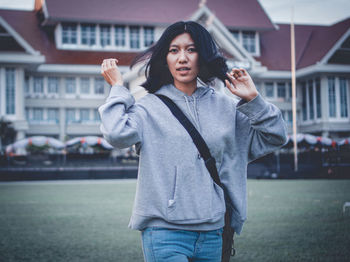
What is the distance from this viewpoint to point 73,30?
41.5 m

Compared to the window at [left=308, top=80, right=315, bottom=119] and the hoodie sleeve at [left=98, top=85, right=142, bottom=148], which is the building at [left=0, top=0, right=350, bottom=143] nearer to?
the window at [left=308, top=80, right=315, bottom=119]

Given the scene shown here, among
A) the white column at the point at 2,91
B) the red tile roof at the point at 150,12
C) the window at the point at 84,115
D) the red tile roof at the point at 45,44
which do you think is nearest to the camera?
the white column at the point at 2,91

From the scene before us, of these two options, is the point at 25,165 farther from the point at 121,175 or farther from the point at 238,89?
the point at 238,89

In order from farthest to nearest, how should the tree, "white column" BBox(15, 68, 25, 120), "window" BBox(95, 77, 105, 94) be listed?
"window" BBox(95, 77, 105, 94) → "white column" BBox(15, 68, 25, 120) → the tree

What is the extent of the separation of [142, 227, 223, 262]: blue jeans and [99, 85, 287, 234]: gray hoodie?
4 cm

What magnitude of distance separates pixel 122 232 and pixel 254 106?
19.4 ft

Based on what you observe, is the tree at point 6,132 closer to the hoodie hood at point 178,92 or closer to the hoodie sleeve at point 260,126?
the hoodie hood at point 178,92

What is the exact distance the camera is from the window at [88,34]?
4144 centimetres

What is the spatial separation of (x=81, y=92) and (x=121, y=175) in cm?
1758

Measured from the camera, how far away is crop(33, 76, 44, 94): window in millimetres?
40906

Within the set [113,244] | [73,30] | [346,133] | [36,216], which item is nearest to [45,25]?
[73,30]

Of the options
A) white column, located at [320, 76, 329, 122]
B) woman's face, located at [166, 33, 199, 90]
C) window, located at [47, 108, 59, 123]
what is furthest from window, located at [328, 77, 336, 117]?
woman's face, located at [166, 33, 199, 90]

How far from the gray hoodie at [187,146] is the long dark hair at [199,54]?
0.11 m

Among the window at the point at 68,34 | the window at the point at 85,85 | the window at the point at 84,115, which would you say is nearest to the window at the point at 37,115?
the window at the point at 84,115
